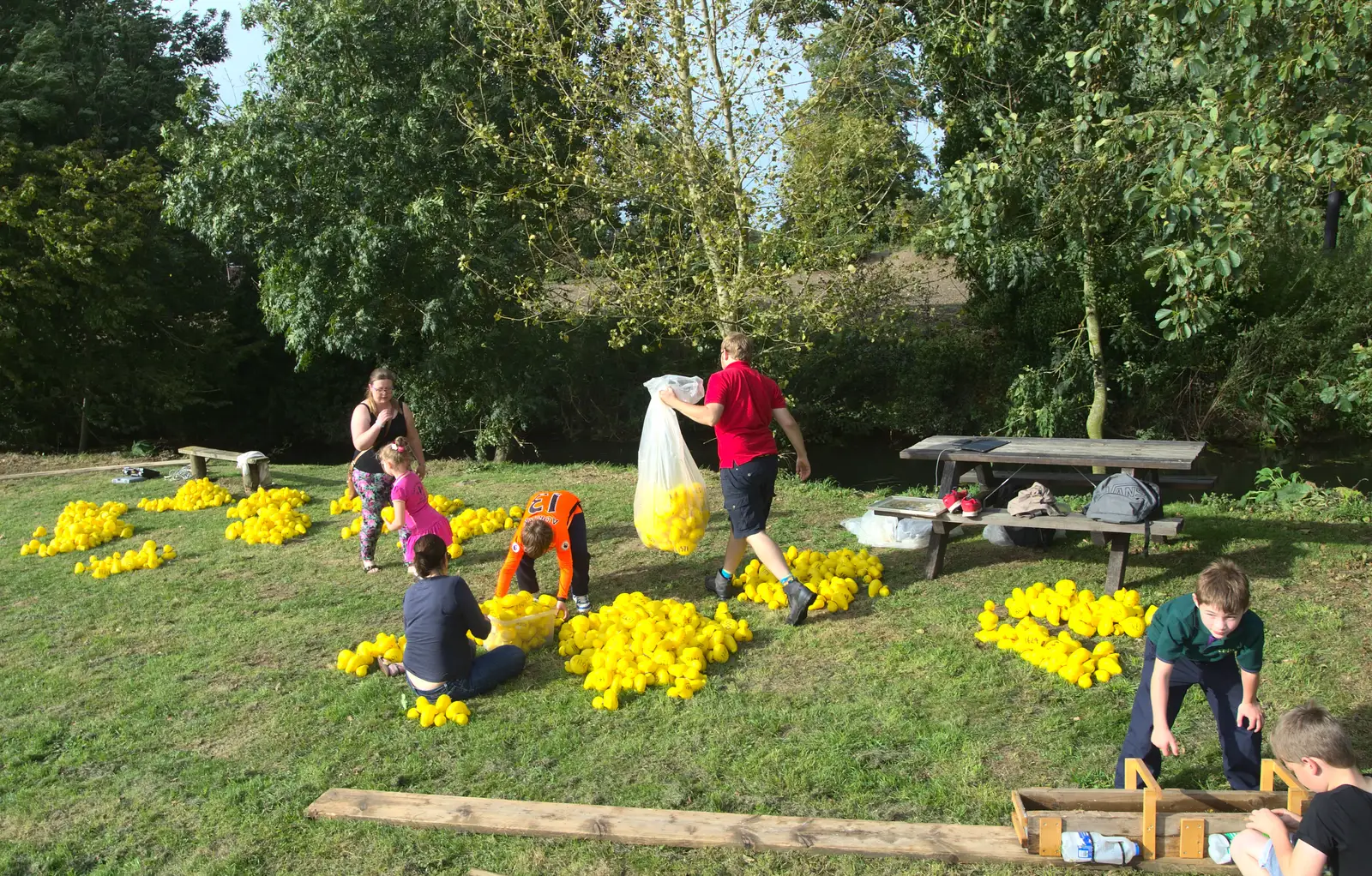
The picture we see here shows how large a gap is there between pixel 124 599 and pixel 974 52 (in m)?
11.9

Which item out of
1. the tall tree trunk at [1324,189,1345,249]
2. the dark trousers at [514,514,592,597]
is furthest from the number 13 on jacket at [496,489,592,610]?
the tall tree trunk at [1324,189,1345,249]

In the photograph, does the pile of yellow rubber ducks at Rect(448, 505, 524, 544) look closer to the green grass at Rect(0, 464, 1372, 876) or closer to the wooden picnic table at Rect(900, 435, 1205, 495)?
the green grass at Rect(0, 464, 1372, 876)

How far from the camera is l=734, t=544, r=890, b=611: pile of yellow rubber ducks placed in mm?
6195

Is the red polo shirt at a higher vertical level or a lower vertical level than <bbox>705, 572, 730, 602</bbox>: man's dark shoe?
higher

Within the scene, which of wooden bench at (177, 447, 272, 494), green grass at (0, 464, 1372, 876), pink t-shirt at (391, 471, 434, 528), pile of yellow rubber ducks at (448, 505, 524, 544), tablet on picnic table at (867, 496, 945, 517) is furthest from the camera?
wooden bench at (177, 447, 272, 494)

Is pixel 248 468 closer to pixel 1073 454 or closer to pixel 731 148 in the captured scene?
pixel 731 148

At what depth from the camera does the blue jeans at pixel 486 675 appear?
5000mm

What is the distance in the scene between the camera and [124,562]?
25.9ft

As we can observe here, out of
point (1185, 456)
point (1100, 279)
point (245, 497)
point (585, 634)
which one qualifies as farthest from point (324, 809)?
point (1100, 279)

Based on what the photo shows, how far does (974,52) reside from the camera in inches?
519

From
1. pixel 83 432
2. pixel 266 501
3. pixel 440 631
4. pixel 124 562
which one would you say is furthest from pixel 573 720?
pixel 83 432

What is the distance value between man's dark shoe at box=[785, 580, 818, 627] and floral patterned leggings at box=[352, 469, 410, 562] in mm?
2913

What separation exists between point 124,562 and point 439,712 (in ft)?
14.8

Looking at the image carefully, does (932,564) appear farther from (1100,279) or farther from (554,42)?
(1100,279)
